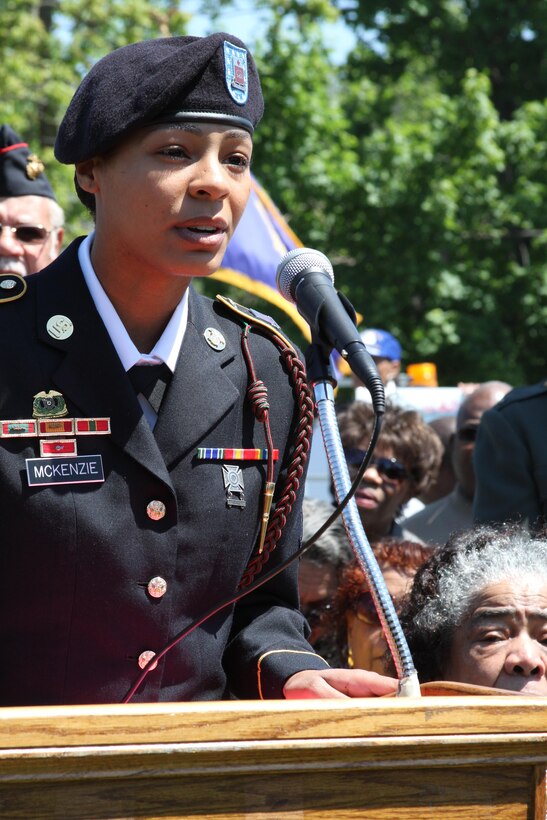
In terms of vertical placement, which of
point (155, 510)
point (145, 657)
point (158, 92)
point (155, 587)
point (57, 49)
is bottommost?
point (145, 657)

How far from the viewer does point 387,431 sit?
5359 millimetres

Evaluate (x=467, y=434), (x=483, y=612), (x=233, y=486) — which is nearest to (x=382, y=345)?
(x=467, y=434)

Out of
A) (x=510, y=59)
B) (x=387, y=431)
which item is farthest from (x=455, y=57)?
(x=387, y=431)

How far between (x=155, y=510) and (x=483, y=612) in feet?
4.06

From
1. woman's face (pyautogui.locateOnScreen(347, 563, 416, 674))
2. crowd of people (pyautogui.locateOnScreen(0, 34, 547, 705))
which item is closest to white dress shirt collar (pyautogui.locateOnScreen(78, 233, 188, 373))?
crowd of people (pyautogui.locateOnScreen(0, 34, 547, 705))

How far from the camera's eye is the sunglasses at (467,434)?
19.0 ft

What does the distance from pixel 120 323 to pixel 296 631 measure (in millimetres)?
628

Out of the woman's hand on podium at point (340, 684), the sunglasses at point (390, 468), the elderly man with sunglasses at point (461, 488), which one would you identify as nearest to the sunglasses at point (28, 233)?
the sunglasses at point (390, 468)

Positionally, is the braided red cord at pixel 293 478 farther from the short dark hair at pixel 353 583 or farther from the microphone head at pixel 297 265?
the short dark hair at pixel 353 583

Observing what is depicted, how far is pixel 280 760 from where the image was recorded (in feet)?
5.15

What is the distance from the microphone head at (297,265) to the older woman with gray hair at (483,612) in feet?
4.41

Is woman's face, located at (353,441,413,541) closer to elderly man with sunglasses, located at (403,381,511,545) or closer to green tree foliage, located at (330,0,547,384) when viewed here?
elderly man with sunglasses, located at (403,381,511,545)

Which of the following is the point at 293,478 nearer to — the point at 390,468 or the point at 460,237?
the point at 390,468

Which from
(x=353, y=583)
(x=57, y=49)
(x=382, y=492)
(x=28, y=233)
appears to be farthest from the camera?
(x=57, y=49)
